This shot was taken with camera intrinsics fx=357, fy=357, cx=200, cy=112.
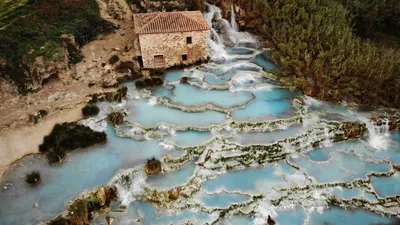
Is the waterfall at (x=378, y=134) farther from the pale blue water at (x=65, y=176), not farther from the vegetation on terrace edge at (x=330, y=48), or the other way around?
the pale blue water at (x=65, y=176)

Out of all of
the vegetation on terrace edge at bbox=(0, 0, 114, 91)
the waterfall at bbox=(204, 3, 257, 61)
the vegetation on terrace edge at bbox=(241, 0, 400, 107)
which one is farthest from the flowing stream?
the vegetation on terrace edge at bbox=(0, 0, 114, 91)

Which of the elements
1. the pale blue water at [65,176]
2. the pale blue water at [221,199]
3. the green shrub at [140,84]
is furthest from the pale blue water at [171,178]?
the green shrub at [140,84]

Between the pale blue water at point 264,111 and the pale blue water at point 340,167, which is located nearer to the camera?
the pale blue water at point 340,167

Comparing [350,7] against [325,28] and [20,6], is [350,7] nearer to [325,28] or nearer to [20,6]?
[325,28]

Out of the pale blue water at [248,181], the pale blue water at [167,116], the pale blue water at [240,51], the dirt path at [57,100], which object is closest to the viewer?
the pale blue water at [248,181]

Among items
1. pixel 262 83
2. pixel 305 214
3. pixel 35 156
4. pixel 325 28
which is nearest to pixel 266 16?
pixel 325 28
